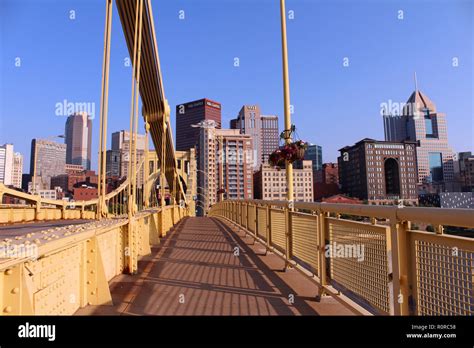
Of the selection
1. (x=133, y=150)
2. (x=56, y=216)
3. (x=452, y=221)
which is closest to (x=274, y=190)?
(x=56, y=216)

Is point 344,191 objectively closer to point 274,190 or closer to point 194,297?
point 274,190

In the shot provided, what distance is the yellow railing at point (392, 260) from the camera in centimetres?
216

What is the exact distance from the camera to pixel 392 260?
2.72 metres

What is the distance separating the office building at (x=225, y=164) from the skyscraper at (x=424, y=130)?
3265 cm

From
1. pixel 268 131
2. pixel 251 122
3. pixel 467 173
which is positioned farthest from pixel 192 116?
pixel 467 173

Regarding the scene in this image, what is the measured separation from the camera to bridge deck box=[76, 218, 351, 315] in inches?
147

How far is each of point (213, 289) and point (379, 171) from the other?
1422 inches

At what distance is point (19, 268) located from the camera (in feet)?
6.96

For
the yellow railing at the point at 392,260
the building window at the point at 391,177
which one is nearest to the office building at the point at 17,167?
the building window at the point at 391,177

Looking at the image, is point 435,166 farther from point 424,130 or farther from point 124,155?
point 124,155

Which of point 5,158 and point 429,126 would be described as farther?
point 429,126

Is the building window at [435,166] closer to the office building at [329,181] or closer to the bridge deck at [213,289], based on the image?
the office building at [329,181]

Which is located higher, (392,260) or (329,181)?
(329,181)
